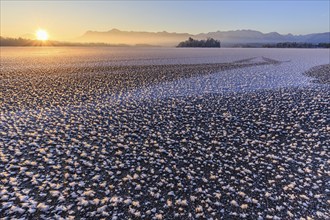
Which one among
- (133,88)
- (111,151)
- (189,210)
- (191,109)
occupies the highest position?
(133,88)

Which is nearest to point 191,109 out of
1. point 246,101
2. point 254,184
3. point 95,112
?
point 246,101

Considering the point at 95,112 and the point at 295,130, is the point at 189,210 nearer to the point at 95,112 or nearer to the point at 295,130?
Answer: the point at 295,130

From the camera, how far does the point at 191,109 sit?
1342 cm

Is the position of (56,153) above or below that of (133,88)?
below

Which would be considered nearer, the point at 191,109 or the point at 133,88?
the point at 191,109

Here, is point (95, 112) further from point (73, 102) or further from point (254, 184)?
point (254, 184)

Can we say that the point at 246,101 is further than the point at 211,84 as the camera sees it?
No

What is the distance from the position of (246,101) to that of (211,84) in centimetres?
641

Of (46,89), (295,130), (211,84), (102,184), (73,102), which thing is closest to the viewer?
(102,184)

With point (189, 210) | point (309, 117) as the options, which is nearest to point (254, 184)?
point (189, 210)

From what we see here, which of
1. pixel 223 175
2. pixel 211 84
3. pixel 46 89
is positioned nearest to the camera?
pixel 223 175

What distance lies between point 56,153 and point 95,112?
15.6ft

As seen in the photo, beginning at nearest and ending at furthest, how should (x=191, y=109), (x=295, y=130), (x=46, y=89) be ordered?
1. (x=295, y=130)
2. (x=191, y=109)
3. (x=46, y=89)

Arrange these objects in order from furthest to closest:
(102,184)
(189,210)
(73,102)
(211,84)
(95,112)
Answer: (211,84) → (73,102) → (95,112) → (102,184) → (189,210)
